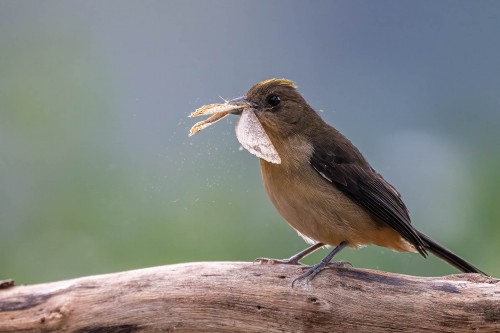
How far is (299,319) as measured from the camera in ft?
8.22

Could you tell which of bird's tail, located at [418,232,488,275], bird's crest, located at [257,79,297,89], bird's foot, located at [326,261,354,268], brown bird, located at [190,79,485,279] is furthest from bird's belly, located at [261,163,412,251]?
bird's crest, located at [257,79,297,89]

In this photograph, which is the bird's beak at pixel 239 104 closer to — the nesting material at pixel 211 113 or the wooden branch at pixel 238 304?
the nesting material at pixel 211 113

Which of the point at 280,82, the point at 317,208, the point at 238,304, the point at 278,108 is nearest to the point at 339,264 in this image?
the point at 317,208

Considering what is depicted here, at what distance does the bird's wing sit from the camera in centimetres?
284

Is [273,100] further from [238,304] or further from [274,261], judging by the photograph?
[238,304]

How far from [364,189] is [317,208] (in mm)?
250

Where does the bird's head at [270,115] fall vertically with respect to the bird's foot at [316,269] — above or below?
above

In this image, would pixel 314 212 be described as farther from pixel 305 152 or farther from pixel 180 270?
pixel 180 270

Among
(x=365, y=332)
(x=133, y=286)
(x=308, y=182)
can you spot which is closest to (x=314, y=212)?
(x=308, y=182)

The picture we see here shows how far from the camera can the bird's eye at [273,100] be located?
2996mm

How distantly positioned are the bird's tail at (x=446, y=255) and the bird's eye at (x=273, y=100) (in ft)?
2.70

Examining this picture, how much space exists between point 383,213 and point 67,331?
130 cm

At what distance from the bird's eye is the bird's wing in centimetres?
27

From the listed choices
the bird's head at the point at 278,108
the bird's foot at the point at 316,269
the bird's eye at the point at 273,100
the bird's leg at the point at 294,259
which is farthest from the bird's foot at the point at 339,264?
the bird's eye at the point at 273,100
